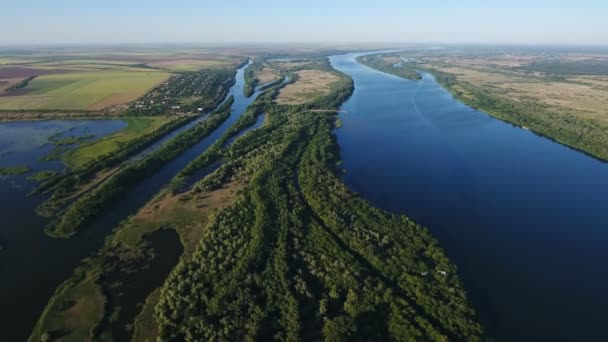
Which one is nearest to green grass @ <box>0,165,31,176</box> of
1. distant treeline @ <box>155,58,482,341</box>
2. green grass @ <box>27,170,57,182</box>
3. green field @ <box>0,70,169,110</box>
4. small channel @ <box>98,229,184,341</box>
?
green grass @ <box>27,170,57,182</box>

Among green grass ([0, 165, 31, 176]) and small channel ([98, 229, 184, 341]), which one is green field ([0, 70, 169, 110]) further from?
small channel ([98, 229, 184, 341])

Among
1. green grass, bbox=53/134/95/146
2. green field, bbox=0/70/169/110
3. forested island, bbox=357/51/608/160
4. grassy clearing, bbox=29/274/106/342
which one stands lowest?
grassy clearing, bbox=29/274/106/342

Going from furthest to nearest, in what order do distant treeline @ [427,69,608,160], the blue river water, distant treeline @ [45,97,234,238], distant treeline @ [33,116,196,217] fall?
distant treeline @ [427,69,608,160]
distant treeline @ [33,116,196,217]
distant treeline @ [45,97,234,238]
the blue river water

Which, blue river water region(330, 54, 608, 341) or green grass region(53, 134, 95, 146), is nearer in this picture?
blue river water region(330, 54, 608, 341)

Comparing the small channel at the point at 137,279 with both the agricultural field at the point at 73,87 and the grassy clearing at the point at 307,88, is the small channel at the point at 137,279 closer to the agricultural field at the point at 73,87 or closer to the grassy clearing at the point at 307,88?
the agricultural field at the point at 73,87

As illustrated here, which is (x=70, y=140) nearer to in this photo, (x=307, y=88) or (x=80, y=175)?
(x=80, y=175)

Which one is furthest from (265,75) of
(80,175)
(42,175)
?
(42,175)

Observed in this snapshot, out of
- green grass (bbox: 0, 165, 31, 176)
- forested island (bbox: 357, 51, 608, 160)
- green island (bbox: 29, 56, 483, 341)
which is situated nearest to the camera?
green island (bbox: 29, 56, 483, 341)

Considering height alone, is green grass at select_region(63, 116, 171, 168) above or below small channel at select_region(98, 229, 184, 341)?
above
